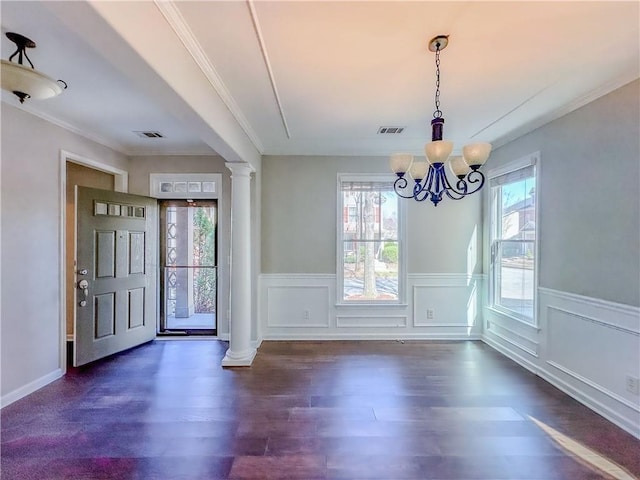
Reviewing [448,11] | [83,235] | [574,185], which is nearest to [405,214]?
[574,185]

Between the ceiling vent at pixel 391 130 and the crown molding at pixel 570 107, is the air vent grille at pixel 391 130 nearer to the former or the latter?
the ceiling vent at pixel 391 130

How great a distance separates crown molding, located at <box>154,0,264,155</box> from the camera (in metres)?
1.61

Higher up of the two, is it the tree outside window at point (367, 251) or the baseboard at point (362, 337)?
the tree outside window at point (367, 251)

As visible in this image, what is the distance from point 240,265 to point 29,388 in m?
2.21

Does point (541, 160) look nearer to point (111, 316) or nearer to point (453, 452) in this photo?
point (453, 452)

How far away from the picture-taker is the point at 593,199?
8.77 ft

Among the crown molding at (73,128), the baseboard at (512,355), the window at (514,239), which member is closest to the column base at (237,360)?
the crown molding at (73,128)

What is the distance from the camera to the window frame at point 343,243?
4.42m

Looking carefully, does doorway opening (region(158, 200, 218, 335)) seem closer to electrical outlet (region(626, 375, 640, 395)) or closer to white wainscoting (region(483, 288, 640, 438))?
white wainscoting (region(483, 288, 640, 438))

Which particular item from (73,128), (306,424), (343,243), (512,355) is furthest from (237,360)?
(512,355)

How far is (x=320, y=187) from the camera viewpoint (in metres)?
4.43

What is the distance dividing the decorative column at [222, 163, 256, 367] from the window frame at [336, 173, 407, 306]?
1322 mm

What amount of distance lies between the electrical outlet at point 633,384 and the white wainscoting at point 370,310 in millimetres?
2102

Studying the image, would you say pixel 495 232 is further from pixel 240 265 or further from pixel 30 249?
pixel 30 249
